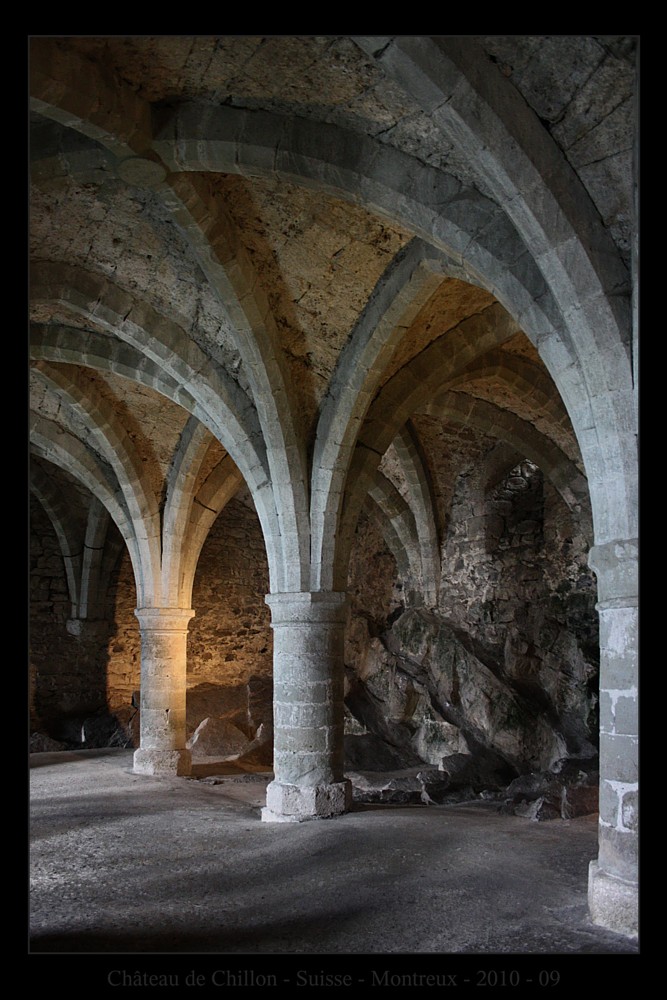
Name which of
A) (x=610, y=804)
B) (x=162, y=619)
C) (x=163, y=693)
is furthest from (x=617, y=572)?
(x=163, y=693)

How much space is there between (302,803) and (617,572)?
3.73m

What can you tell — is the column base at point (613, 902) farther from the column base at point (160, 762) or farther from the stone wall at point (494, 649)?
the column base at point (160, 762)

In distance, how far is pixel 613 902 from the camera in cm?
367

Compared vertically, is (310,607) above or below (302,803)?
above

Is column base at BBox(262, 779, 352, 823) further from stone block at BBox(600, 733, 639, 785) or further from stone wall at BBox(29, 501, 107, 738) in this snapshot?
stone wall at BBox(29, 501, 107, 738)

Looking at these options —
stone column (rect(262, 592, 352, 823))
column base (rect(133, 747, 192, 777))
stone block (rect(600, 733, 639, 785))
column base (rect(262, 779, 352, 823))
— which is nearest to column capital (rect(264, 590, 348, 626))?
stone column (rect(262, 592, 352, 823))

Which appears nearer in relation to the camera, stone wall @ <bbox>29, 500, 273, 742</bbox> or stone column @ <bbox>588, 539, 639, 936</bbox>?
stone column @ <bbox>588, 539, 639, 936</bbox>

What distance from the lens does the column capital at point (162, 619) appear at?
991cm

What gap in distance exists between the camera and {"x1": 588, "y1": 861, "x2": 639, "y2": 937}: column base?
11.8 ft

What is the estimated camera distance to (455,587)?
11078 mm

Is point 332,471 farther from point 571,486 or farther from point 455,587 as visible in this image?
point 455,587

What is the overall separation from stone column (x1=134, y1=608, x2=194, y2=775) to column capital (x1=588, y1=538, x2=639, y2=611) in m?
6.91

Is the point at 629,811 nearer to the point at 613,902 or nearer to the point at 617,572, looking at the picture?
the point at 613,902
